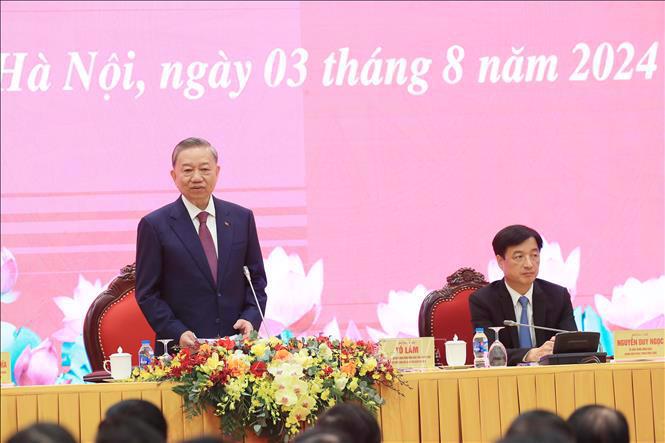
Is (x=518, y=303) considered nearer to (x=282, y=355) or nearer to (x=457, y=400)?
(x=457, y=400)

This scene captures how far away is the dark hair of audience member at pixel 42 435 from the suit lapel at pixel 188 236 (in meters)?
1.65

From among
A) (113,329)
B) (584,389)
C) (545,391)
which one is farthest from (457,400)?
(113,329)

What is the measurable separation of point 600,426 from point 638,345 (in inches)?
50.4

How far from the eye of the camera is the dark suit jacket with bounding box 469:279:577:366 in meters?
4.03

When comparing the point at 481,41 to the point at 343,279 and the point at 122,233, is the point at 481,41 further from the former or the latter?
the point at 122,233

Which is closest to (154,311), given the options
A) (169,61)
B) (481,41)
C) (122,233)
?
(122,233)

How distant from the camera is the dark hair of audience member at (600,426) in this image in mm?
2311

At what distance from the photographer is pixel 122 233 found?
4.84m

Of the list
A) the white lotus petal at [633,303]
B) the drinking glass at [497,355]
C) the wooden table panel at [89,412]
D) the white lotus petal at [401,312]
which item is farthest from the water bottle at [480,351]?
the white lotus petal at [633,303]

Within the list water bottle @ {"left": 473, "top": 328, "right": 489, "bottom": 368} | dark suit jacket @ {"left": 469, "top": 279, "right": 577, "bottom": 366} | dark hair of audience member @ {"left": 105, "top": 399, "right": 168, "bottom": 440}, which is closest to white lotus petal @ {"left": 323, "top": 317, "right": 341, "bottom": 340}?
dark suit jacket @ {"left": 469, "top": 279, "right": 577, "bottom": 366}

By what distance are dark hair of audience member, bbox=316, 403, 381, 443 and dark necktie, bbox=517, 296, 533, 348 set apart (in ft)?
4.96

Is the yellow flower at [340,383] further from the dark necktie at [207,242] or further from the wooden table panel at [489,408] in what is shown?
the dark necktie at [207,242]

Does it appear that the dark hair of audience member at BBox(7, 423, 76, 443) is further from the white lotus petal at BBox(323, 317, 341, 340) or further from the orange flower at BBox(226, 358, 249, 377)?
the white lotus petal at BBox(323, 317, 341, 340)

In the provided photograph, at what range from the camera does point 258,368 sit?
10.2 feet
